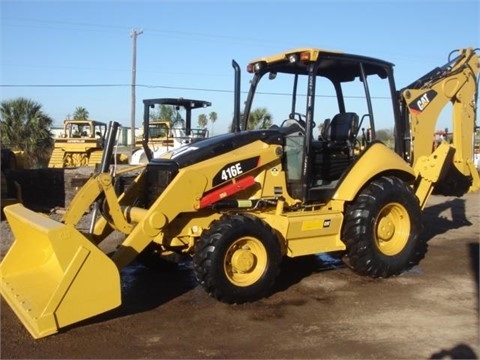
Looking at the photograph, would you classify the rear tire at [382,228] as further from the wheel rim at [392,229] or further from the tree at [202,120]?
the tree at [202,120]

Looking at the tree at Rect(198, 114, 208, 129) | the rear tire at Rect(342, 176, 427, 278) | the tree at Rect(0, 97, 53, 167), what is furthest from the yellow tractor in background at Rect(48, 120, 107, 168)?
the tree at Rect(198, 114, 208, 129)

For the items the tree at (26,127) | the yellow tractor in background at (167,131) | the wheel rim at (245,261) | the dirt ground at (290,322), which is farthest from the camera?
the tree at (26,127)

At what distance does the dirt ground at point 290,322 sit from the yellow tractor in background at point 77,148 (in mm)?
14606

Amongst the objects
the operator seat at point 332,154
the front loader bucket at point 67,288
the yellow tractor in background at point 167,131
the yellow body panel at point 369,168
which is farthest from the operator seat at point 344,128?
the yellow tractor in background at point 167,131

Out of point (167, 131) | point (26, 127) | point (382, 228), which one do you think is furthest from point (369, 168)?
point (26, 127)

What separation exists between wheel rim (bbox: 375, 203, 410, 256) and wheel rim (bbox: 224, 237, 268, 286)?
1.82 metres

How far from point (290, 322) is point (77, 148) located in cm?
1739

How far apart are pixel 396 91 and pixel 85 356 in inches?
201

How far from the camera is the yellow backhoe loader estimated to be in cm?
494

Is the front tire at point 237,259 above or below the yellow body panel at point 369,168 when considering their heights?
below

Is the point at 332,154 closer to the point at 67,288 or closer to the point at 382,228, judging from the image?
the point at 382,228

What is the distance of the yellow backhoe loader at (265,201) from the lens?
494 cm

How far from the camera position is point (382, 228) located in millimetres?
6793

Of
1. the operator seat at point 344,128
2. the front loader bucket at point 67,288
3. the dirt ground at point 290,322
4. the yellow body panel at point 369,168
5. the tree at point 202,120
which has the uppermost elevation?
the tree at point 202,120
